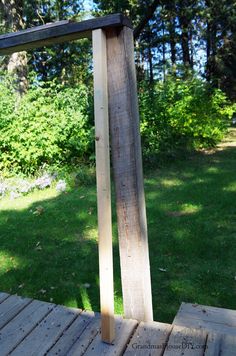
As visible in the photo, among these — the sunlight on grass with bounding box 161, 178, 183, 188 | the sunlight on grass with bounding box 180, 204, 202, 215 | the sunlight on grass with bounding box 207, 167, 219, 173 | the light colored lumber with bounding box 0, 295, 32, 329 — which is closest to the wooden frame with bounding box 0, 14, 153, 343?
the light colored lumber with bounding box 0, 295, 32, 329

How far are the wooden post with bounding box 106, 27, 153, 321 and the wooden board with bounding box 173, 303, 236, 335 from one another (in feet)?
0.94

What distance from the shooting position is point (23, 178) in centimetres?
717

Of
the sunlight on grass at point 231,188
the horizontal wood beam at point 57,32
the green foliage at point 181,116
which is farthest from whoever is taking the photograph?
the green foliage at point 181,116

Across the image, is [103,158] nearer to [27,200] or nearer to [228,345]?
[228,345]

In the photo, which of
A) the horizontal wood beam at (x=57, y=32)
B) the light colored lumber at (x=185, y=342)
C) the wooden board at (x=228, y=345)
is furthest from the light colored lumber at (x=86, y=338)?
the horizontal wood beam at (x=57, y=32)

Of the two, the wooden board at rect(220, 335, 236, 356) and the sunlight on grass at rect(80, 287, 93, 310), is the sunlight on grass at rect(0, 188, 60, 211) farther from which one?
the wooden board at rect(220, 335, 236, 356)

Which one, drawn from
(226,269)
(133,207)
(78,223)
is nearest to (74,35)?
(133,207)

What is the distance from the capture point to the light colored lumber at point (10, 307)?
2.37 m

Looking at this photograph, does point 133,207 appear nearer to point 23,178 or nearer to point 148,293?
point 148,293

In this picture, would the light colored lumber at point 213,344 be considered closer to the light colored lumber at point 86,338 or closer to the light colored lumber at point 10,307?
the light colored lumber at point 86,338

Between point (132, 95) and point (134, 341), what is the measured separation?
1.35 meters

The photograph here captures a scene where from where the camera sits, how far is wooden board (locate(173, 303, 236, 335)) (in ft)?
7.49

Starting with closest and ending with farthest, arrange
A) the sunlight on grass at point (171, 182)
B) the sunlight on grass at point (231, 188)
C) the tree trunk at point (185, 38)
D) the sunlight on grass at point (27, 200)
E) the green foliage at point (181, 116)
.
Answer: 1. the sunlight on grass at point (231, 188)
2. the sunlight on grass at point (27, 200)
3. the sunlight on grass at point (171, 182)
4. the green foliage at point (181, 116)
5. the tree trunk at point (185, 38)

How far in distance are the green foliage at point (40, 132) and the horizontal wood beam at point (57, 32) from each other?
16.5 ft
